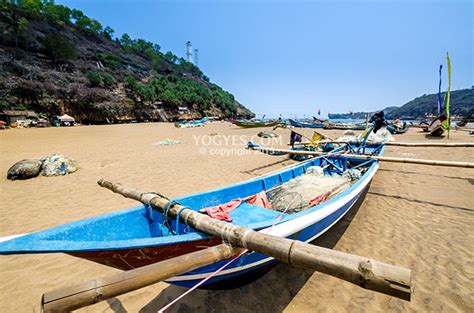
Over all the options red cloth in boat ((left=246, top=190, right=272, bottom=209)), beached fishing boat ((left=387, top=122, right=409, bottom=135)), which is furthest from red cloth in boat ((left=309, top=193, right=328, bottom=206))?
beached fishing boat ((left=387, top=122, right=409, bottom=135))

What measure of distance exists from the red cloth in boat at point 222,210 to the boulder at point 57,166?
7.10 meters

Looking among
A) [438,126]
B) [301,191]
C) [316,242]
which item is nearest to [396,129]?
[438,126]

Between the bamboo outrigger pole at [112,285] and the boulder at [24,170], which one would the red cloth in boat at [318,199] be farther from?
the boulder at [24,170]

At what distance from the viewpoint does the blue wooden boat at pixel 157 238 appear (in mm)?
1509

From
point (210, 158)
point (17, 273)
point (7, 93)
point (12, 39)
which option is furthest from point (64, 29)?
point (17, 273)

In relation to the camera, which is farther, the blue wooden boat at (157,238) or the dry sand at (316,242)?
the dry sand at (316,242)

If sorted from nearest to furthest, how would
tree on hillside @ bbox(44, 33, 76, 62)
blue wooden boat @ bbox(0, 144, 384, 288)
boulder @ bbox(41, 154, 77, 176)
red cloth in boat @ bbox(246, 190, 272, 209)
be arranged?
blue wooden boat @ bbox(0, 144, 384, 288) → red cloth in boat @ bbox(246, 190, 272, 209) → boulder @ bbox(41, 154, 77, 176) → tree on hillside @ bbox(44, 33, 76, 62)

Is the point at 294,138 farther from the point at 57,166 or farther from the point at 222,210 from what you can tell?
the point at 57,166

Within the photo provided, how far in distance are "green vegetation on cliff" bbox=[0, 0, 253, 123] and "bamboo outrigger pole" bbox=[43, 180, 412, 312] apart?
104 ft

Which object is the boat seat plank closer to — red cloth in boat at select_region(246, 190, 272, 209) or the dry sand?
red cloth in boat at select_region(246, 190, 272, 209)

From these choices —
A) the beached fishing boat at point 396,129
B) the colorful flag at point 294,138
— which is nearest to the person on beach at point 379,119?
the colorful flag at point 294,138

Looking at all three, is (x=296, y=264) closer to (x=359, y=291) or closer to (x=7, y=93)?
(x=359, y=291)

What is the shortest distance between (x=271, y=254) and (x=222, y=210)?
1674 millimetres

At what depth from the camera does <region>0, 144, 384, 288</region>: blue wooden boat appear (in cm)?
151
